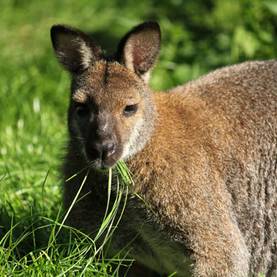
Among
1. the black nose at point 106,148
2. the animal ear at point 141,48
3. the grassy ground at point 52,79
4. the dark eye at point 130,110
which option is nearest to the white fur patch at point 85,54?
the animal ear at point 141,48

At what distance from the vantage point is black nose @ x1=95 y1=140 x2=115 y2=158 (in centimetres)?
514

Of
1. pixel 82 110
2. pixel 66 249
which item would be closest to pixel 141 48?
pixel 82 110

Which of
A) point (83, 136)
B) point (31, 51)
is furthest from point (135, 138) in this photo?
point (31, 51)

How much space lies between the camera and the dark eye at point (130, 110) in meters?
5.32

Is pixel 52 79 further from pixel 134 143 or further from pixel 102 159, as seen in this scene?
pixel 102 159

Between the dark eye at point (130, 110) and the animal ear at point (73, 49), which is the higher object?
the animal ear at point (73, 49)

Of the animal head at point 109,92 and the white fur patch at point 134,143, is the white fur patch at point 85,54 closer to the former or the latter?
the animal head at point 109,92

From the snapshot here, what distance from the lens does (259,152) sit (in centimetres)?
569

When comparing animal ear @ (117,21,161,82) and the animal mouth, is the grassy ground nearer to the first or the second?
the animal mouth

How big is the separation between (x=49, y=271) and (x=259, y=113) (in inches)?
65.1

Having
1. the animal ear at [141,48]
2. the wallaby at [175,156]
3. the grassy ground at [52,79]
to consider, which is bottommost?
the grassy ground at [52,79]

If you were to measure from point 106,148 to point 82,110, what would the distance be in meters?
0.35

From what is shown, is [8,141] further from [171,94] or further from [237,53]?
[237,53]

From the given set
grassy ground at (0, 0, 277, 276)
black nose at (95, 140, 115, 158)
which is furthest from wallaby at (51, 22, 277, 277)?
grassy ground at (0, 0, 277, 276)
